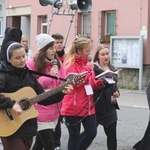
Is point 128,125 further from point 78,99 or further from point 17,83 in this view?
point 17,83

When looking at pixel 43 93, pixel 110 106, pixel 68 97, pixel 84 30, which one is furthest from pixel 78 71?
pixel 84 30

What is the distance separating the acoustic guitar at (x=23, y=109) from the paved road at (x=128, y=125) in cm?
275

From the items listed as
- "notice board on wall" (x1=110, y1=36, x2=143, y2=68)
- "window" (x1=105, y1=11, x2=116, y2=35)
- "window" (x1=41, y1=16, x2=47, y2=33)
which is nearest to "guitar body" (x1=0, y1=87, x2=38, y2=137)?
"notice board on wall" (x1=110, y1=36, x2=143, y2=68)

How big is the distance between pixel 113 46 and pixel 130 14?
1350mm

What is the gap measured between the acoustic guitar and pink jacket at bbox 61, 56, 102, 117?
3.54ft

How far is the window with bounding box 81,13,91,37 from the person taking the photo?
2006cm

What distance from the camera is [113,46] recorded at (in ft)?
60.0

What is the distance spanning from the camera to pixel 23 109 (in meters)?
4.56

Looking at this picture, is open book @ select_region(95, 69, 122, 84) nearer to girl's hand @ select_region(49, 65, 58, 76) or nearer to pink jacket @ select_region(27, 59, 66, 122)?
pink jacket @ select_region(27, 59, 66, 122)

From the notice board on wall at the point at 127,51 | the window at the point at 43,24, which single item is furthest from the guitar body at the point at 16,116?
the window at the point at 43,24

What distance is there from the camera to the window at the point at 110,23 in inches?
748

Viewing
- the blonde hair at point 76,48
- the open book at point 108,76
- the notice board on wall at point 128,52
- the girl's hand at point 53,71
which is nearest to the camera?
the girl's hand at point 53,71

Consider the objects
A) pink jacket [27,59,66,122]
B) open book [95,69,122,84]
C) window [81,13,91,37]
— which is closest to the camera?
pink jacket [27,59,66,122]

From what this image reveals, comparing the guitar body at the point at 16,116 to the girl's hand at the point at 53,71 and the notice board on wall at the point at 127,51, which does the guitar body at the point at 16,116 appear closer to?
the girl's hand at the point at 53,71
